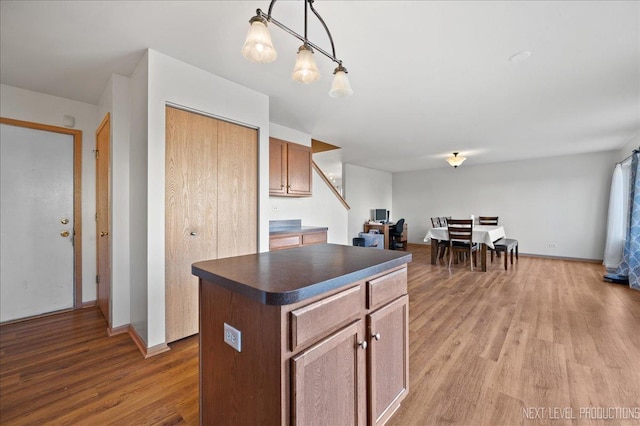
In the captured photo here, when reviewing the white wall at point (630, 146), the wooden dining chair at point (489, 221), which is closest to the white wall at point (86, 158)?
the wooden dining chair at point (489, 221)

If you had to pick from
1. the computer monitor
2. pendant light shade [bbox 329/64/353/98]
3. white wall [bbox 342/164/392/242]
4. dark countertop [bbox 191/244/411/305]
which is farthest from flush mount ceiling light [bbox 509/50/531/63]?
the computer monitor

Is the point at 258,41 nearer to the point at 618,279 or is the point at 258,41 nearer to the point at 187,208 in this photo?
the point at 187,208

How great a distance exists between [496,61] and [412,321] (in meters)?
2.52

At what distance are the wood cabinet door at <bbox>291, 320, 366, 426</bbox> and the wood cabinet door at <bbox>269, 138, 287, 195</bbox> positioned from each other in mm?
2650

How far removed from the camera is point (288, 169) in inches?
148

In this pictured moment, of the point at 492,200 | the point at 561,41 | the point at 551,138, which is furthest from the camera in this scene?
the point at 492,200

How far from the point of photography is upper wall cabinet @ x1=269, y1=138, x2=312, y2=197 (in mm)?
3566

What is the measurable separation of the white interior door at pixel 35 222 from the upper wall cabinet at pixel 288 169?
7.56ft

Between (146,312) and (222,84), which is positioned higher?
(222,84)

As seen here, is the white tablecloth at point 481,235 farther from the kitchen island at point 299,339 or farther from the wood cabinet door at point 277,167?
A: the kitchen island at point 299,339

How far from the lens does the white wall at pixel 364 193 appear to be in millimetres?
7277

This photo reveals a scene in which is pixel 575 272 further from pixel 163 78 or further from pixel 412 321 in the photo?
pixel 163 78

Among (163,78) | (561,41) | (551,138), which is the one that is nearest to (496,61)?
(561,41)

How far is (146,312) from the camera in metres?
2.12
